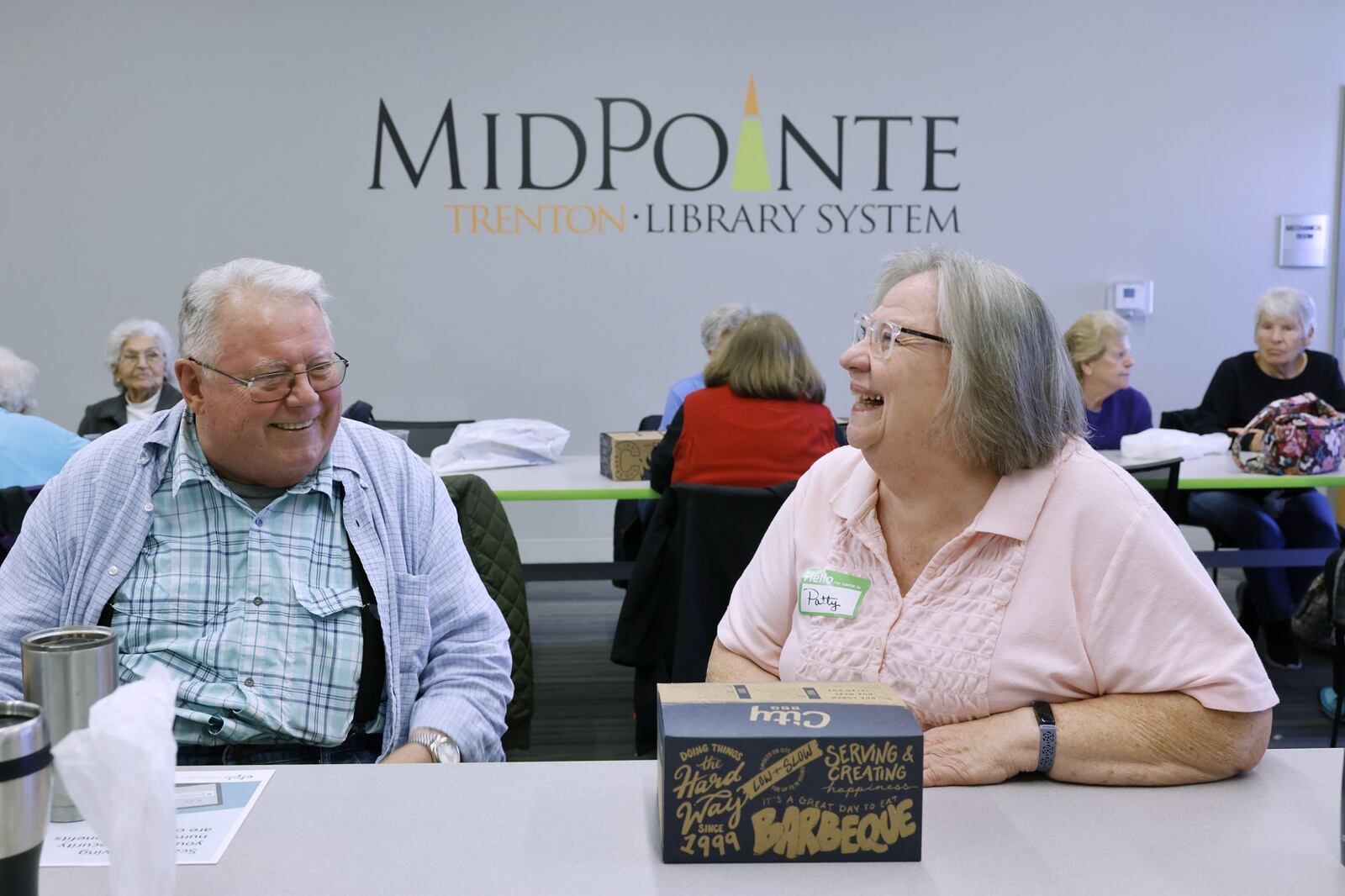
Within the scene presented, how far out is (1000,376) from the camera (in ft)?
5.16

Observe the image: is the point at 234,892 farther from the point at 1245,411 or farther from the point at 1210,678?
the point at 1245,411

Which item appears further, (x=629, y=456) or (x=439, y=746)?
(x=629, y=456)

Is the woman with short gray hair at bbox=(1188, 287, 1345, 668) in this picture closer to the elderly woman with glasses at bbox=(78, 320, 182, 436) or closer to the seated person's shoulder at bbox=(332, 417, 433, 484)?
the seated person's shoulder at bbox=(332, 417, 433, 484)

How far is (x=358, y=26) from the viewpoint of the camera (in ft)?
20.0

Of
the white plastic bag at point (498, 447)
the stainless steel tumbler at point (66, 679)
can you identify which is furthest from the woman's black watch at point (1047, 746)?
the white plastic bag at point (498, 447)

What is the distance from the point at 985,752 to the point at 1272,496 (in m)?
4.07

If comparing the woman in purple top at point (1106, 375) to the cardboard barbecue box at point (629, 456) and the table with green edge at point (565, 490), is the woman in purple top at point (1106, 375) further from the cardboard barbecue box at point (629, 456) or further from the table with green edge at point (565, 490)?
the table with green edge at point (565, 490)

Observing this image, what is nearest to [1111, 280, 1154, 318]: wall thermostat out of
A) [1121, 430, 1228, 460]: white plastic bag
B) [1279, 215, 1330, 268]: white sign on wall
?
[1279, 215, 1330, 268]: white sign on wall

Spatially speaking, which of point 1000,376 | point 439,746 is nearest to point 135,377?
point 439,746

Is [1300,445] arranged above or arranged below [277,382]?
below

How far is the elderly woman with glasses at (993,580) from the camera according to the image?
139 cm

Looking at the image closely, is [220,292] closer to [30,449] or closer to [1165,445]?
[30,449]

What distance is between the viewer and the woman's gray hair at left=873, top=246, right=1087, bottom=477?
1.57 m

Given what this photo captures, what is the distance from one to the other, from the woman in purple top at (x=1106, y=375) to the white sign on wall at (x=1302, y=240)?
7.34ft
